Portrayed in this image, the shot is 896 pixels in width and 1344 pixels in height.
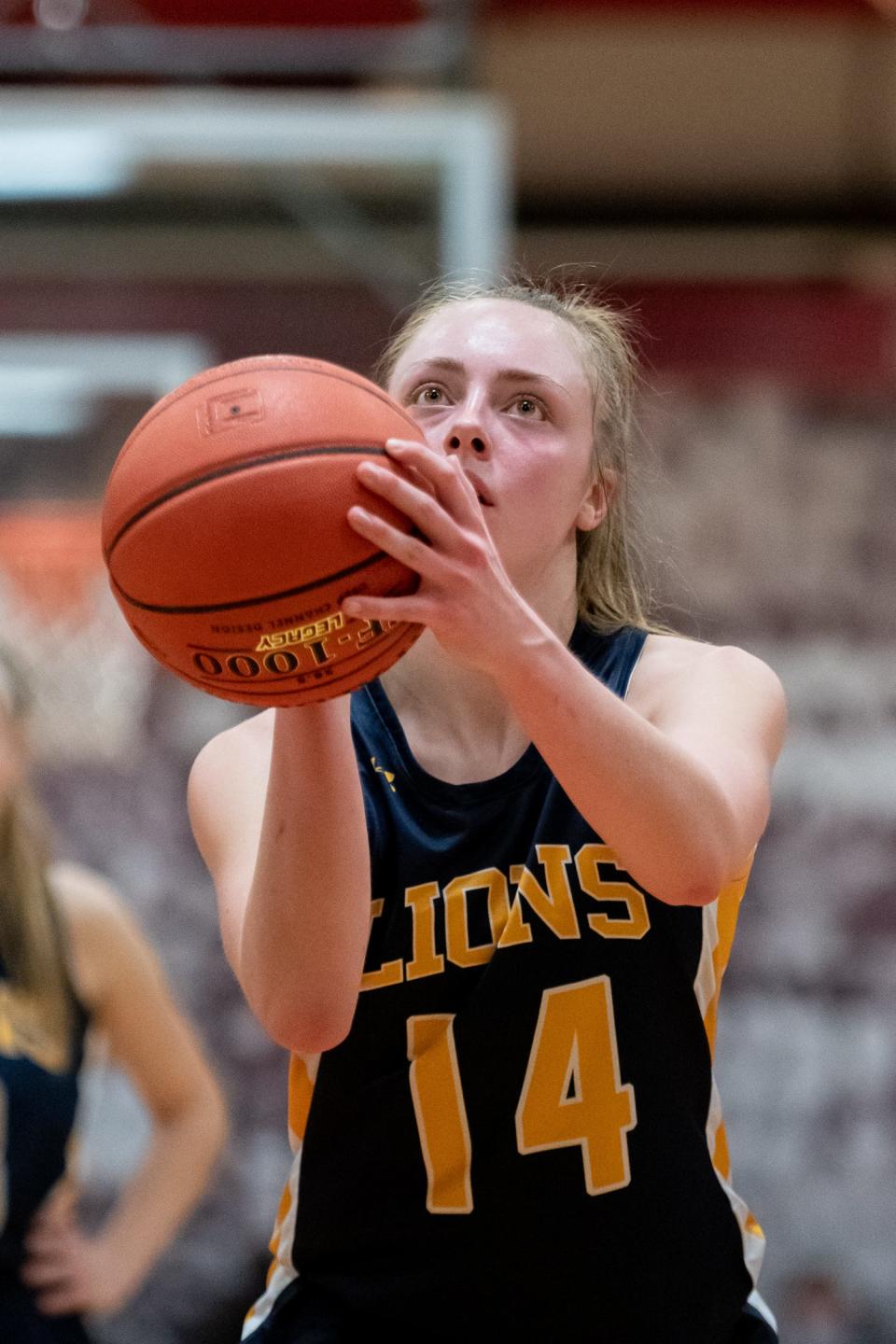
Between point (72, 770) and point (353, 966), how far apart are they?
181 inches

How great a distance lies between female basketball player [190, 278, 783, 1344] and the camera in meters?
2.04

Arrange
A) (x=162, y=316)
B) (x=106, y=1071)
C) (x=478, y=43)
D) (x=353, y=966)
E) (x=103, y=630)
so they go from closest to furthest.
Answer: (x=353, y=966) < (x=106, y=1071) < (x=103, y=630) < (x=162, y=316) < (x=478, y=43)

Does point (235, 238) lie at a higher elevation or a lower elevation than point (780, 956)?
higher

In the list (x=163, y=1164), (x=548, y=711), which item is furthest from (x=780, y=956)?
(x=548, y=711)

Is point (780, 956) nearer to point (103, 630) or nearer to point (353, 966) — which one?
point (103, 630)

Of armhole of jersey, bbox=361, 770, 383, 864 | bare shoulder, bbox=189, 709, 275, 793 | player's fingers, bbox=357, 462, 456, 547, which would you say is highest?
player's fingers, bbox=357, 462, 456, 547

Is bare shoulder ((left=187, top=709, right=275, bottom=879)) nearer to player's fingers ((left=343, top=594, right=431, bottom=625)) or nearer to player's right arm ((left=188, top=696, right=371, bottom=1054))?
player's right arm ((left=188, top=696, right=371, bottom=1054))

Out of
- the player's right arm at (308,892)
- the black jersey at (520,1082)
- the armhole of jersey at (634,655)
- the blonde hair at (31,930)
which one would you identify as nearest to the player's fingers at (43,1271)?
the blonde hair at (31,930)

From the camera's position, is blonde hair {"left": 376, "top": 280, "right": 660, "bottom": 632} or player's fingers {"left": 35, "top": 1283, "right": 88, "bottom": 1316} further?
player's fingers {"left": 35, "top": 1283, "right": 88, "bottom": 1316}

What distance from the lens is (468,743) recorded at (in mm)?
2182

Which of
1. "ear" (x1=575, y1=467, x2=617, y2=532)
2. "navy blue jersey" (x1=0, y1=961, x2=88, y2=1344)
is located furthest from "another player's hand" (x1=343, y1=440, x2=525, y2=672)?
"navy blue jersey" (x1=0, y1=961, x2=88, y2=1344)

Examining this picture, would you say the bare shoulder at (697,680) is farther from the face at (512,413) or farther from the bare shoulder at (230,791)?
the bare shoulder at (230,791)

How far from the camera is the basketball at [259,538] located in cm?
167

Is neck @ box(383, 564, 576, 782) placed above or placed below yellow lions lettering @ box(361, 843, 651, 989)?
above
